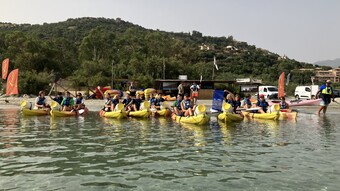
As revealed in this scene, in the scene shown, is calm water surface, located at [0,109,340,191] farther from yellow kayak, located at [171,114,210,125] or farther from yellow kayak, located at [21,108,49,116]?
yellow kayak, located at [21,108,49,116]

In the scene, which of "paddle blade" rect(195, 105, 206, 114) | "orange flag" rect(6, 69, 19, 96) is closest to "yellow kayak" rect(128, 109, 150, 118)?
"paddle blade" rect(195, 105, 206, 114)

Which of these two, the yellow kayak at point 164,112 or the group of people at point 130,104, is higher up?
the group of people at point 130,104

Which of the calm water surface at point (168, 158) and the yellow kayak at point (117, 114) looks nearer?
the calm water surface at point (168, 158)

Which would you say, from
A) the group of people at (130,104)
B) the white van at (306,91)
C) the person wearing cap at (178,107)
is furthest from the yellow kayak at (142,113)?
the white van at (306,91)

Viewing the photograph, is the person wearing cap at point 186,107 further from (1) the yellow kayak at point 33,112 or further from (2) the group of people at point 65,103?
(1) the yellow kayak at point 33,112

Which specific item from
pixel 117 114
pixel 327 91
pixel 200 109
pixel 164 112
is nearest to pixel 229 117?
pixel 200 109

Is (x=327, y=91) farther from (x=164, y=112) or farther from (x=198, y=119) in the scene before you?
(x=164, y=112)

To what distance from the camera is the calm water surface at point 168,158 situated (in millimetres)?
6527

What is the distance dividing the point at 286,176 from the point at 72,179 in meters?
4.06

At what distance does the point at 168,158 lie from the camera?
27.9 feet

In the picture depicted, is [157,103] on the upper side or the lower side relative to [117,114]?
upper

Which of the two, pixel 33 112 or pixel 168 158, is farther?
pixel 33 112

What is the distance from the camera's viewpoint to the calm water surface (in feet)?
21.4

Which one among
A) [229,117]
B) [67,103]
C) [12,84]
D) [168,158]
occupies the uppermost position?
[12,84]
